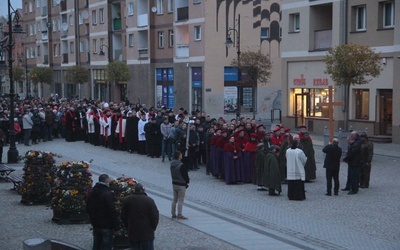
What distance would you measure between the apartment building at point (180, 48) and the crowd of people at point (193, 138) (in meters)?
16.1

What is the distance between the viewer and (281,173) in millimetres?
20422

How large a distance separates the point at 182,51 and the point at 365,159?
34.8 metres

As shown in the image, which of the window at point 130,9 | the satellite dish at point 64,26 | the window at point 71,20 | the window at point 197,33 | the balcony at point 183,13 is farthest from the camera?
the satellite dish at point 64,26

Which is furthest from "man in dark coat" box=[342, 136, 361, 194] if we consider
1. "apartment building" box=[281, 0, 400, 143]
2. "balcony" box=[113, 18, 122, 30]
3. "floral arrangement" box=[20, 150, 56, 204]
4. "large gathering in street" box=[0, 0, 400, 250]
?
"balcony" box=[113, 18, 122, 30]

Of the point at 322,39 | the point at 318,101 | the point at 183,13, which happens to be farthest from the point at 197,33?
the point at 318,101

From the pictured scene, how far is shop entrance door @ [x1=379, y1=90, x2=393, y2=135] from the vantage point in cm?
3312

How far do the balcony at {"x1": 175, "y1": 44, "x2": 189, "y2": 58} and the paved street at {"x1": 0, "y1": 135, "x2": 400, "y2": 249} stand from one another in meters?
30.6

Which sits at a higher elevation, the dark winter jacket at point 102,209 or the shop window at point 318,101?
the shop window at point 318,101

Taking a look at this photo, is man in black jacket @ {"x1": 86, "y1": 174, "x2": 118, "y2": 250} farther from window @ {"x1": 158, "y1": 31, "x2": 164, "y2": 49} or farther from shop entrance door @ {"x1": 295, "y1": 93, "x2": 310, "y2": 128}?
window @ {"x1": 158, "y1": 31, "x2": 164, "y2": 49}

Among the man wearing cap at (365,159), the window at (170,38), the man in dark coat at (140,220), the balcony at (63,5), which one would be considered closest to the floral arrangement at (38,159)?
the man in dark coat at (140,220)

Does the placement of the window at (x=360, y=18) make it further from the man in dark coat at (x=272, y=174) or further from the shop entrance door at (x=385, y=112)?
the man in dark coat at (x=272, y=174)

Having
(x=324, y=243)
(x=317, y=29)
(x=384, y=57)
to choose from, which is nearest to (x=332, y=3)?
(x=317, y=29)

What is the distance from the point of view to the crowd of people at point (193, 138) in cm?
1962

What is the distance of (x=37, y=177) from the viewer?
688 inches
